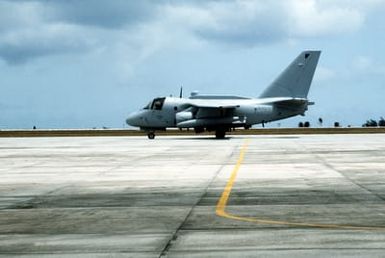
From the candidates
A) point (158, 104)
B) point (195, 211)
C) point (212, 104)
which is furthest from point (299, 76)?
point (195, 211)

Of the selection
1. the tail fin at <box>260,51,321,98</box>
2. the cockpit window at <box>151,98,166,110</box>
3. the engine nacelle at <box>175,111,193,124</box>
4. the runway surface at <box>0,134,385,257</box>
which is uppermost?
the tail fin at <box>260,51,321,98</box>

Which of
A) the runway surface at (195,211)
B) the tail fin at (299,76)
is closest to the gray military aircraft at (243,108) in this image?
the tail fin at (299,76)

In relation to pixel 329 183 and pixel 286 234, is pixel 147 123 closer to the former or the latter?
pixel 329 183

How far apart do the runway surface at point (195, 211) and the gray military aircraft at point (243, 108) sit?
30.8m

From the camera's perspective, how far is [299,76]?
52.3 metres

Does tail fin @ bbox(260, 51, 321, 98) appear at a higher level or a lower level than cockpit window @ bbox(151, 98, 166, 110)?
higher

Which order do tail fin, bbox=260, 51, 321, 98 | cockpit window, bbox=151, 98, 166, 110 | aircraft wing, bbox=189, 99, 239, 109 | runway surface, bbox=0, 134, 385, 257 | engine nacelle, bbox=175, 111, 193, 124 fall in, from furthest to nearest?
cockpit window, bbox=151, 98, 166, 110
tail fin, bbox=260, 51, 321, 98
engine nacelle, bbox=175, 111, 193, 124
aircraft wing, bbox=189, 99, 239, 109
runway surface, bbox=0, 134, 385, 257

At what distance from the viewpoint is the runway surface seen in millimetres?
7875

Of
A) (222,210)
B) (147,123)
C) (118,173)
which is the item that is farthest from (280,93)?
(222,210)

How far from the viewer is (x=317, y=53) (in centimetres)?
5250

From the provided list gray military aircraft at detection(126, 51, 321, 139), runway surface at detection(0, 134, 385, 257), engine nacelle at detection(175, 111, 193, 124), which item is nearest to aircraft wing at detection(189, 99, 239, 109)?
gray military aircraft at detection(126, 51, 321, 139)

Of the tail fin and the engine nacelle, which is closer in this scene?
the engine nacelle

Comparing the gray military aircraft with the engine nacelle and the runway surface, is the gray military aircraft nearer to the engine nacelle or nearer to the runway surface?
the engine nacelle

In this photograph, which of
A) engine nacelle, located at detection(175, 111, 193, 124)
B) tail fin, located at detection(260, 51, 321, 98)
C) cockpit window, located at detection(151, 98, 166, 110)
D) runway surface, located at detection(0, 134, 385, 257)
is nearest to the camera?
runway surface, located at detection(0, 134, 385, 257)
